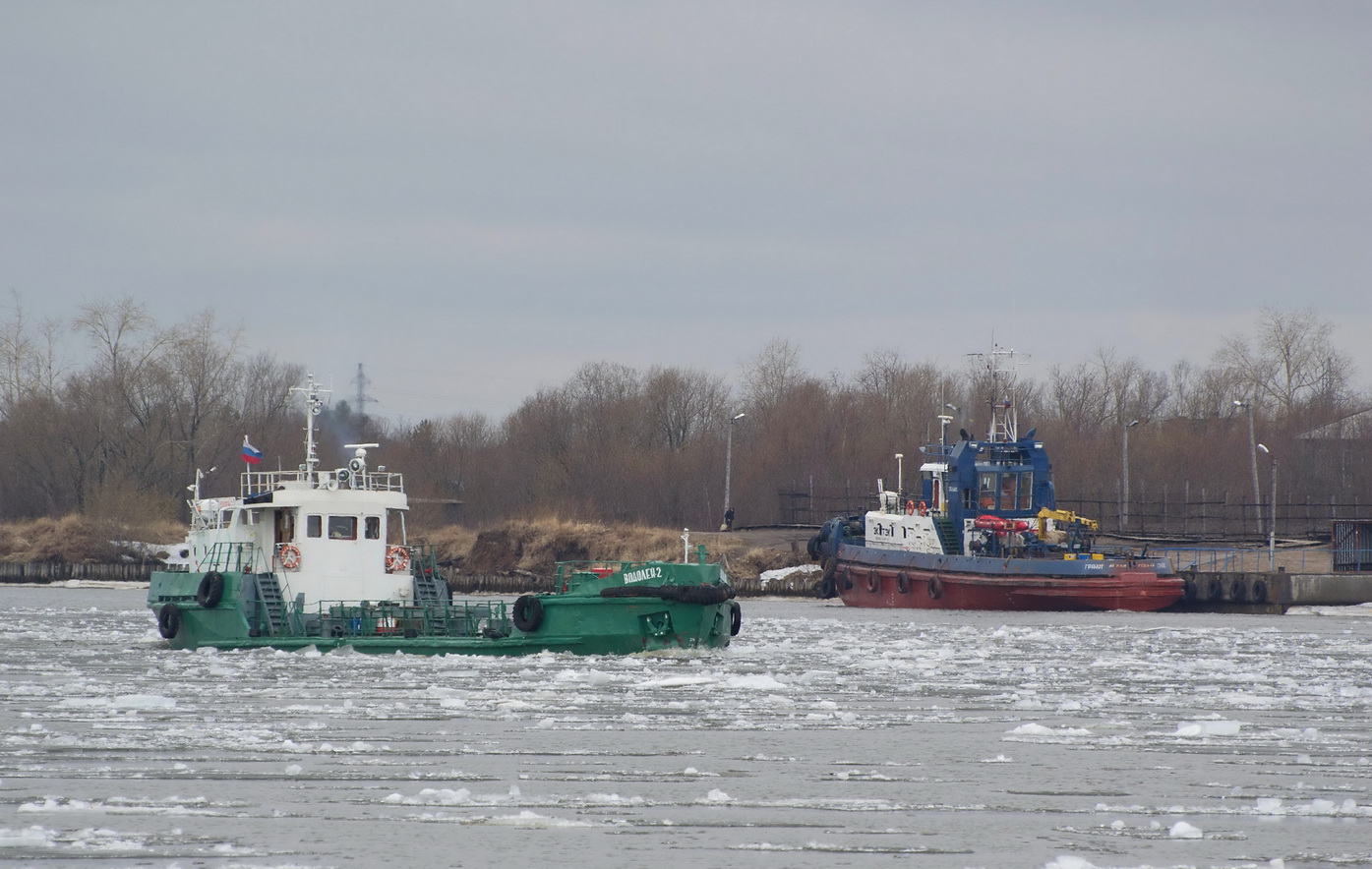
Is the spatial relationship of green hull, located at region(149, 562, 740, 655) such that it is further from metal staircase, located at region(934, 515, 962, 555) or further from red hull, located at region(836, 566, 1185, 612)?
metal staircase, located at region(934, 515, 962, 555)

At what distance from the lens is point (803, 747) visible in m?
14.7

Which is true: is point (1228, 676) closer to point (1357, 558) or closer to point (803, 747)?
point (803, 747)

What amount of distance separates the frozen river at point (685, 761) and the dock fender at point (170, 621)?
1.92 m

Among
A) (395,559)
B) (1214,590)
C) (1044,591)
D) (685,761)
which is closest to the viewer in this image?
(685,761)

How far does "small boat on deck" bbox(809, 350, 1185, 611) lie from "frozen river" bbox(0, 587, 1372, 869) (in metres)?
17.2

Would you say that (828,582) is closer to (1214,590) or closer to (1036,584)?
(1036,584)

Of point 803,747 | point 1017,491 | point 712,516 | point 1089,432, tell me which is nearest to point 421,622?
point 803,747

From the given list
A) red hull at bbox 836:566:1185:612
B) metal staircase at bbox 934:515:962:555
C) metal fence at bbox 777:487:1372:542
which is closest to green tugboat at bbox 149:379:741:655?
red hull at bbox 836:566:1185:612

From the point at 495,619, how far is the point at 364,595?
280 centimetres

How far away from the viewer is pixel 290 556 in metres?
26.2

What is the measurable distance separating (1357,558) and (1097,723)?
111 ft

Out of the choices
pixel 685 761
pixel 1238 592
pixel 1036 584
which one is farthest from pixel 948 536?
pixel 685 761

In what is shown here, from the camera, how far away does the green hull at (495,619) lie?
23.7 meters

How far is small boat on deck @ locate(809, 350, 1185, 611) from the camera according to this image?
140 ft
